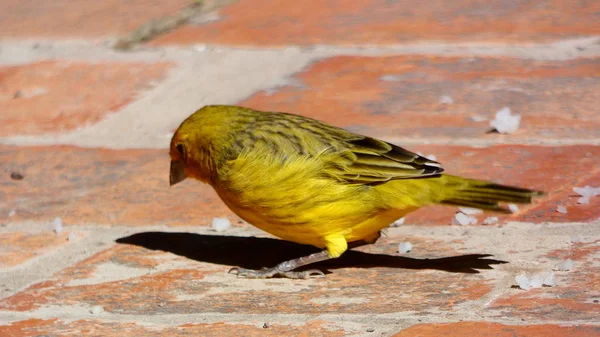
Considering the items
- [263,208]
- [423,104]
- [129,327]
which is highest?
[423,104]

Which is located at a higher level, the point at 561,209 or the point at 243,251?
the point at 561,209

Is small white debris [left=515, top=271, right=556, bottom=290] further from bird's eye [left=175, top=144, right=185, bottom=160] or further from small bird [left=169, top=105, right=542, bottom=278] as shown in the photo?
bird's eye [left=175, top=144, right=185, bottom=160]

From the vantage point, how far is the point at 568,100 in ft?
13.8

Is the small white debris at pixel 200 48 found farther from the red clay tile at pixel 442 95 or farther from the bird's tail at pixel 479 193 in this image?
the bird's tail at pixel 479 193

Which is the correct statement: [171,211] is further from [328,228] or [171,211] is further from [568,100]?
[568,100]

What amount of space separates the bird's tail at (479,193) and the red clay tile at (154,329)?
0.72 m

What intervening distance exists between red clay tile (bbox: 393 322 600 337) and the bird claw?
75cm

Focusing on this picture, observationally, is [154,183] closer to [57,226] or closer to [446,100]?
[57,226]

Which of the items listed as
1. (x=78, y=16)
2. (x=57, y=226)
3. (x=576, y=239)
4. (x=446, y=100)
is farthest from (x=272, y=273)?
(x=78, y=16)

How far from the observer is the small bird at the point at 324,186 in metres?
3.30

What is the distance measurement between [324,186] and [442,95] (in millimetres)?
1192

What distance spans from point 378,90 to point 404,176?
4.16ft

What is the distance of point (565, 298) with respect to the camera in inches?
107

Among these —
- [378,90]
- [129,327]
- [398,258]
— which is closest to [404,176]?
[398,258]
